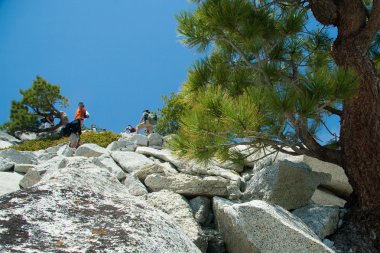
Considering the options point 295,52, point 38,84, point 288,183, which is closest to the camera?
point 288,183

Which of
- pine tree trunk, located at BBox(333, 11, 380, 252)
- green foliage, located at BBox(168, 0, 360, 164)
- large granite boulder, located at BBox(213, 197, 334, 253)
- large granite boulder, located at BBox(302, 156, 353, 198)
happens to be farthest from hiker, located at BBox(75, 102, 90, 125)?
large granite boulder, located at BBox(213, 197, 334, 253)

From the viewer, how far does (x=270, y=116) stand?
4.67 meters

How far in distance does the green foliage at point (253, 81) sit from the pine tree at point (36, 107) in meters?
18.9

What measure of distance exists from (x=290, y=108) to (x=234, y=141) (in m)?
0.75

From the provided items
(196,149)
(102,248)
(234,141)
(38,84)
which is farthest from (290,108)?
(38,84)

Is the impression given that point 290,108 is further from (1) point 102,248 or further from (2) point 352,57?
(1) point 102,248

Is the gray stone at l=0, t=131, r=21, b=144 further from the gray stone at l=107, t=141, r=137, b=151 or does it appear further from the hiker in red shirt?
the gray stone at l=107, t=141, r=137, b=151

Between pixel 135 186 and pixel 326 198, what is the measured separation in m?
2.98

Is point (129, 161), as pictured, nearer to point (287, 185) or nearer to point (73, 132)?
point (287, 185)

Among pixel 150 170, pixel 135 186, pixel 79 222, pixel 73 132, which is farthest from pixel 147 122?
pixel 79 222

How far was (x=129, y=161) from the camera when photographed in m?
7.81

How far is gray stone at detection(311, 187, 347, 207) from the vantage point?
6.63m

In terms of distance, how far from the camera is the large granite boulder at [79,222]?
188cm

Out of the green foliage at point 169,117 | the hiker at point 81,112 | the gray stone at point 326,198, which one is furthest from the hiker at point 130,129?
the gray stone at point 326,198
